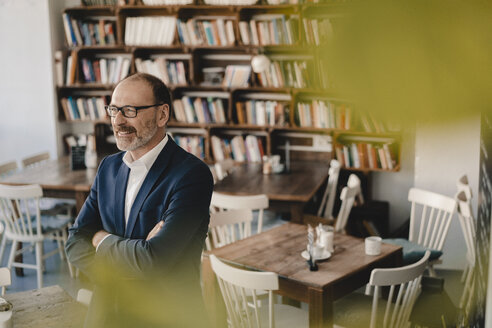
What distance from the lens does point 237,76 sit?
621cm

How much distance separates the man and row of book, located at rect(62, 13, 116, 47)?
15.9 ft

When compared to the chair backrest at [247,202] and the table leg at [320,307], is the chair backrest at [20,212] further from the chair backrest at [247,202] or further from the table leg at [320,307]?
the table leg at [320,307]

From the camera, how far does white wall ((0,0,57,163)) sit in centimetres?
643

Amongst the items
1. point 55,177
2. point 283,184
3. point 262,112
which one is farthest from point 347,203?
point 55,177

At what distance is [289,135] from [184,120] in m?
1.23

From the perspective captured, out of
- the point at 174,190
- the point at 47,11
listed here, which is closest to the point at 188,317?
the point at 174,190

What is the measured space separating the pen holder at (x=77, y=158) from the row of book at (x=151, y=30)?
1.73 metres

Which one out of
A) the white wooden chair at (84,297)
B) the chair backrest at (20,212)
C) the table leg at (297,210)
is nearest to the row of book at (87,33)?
the chair backrest at (20,212)

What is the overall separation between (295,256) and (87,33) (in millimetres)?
4508

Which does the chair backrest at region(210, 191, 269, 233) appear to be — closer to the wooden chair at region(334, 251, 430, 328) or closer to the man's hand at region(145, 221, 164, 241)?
the wooden chair at region(334, 251, 430, 328)

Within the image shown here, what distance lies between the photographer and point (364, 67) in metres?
0.20

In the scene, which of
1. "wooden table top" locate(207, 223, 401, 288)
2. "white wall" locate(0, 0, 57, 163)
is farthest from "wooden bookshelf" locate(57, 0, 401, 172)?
"wooden table top" locate(207, 223, 401, 288)

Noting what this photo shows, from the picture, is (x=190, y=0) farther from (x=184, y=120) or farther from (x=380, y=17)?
(x=380, y=17)

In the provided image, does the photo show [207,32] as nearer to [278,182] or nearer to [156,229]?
[278,182]
